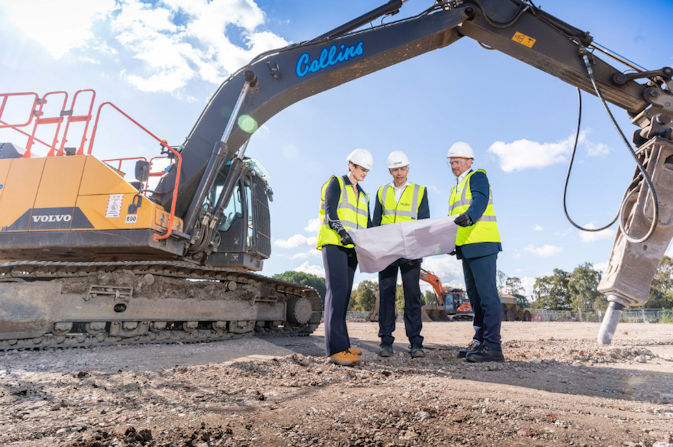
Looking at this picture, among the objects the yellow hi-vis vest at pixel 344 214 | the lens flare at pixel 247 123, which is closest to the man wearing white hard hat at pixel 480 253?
the yellow hi-vis vest at pixel 344 214

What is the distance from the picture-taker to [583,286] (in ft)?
214

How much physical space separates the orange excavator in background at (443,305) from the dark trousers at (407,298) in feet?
65.9

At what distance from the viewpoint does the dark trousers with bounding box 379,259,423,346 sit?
4836 mm

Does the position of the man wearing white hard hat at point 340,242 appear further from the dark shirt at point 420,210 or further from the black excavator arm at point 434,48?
the black excavator arm at point 434,48

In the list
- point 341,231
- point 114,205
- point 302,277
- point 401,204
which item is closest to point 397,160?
point 401,204

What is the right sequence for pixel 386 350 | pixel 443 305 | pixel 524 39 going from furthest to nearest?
pixel 443 305 < pixel 524 39 < pixel 386 350

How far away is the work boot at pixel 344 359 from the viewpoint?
154 inches

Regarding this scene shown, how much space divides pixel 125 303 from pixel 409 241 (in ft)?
13.4

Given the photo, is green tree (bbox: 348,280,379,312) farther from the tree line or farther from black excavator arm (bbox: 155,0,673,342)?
black excavator arm (bbox: 155,0,673,342)

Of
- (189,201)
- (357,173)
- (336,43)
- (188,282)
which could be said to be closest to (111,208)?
(189,201)

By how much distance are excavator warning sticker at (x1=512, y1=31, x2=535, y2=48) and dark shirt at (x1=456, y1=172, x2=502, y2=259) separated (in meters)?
2.08

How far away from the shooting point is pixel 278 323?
311 inches

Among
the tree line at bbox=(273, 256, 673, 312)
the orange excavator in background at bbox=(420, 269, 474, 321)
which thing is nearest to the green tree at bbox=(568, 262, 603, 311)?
the tree line at bbox=(273, 256, 673, 312)

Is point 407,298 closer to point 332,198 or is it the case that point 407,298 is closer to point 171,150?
point 332,198
